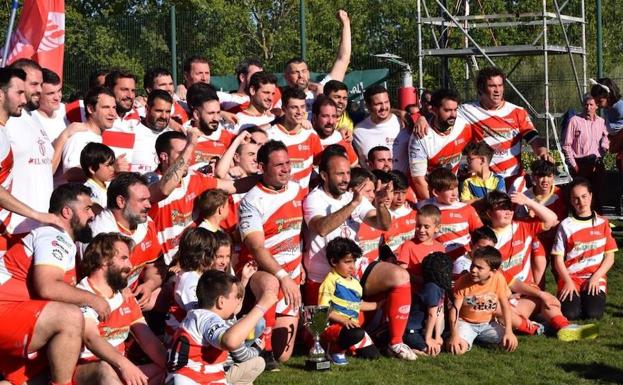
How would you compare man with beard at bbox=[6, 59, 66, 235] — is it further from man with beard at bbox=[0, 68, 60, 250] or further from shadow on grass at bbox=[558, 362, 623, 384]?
shadow on grass at bbox=[558, 362, 623, 384]

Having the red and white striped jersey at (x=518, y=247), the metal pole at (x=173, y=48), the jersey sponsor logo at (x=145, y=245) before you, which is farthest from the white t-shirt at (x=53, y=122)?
the metal pole at (x=173, y=48)

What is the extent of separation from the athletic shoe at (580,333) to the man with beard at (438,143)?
179cm

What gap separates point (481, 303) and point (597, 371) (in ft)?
4.16

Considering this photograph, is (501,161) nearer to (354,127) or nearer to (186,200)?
(354,127)

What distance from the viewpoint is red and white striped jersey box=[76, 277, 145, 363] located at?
7.00m

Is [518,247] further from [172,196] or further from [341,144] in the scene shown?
[172,196]

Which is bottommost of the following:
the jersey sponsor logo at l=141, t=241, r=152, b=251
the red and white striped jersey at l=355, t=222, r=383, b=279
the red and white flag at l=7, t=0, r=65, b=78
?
the red and white striped jersey at l=355, t=222, r=383, b=279

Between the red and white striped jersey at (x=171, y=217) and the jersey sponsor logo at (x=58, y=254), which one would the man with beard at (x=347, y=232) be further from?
the jersey sponsor logo at (x=58, y=254)

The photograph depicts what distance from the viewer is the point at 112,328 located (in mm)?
7117

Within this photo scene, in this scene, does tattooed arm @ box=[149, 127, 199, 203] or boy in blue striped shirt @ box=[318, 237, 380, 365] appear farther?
boy in blue striped shirt @ box=[318, 237, 380, 365]

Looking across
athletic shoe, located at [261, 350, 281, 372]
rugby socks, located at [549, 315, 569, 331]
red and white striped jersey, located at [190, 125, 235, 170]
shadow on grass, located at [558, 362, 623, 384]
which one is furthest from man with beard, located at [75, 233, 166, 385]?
rugby socks, located at [549, 315, 569, 331]

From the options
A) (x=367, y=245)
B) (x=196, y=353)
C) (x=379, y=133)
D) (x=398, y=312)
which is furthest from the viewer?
(x=379, y=133)

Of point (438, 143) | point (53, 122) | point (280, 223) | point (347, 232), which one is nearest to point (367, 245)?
point (347, 232)

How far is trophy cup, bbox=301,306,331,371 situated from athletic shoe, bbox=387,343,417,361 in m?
0.66
